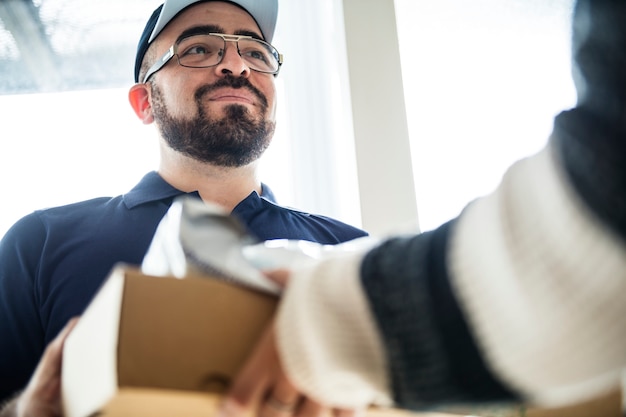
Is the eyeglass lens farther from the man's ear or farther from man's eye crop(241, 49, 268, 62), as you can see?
the man's ear

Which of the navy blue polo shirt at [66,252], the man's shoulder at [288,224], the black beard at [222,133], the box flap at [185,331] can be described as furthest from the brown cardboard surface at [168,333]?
the black beard at [222,133]

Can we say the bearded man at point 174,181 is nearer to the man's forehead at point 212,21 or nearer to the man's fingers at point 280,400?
the man's forehead at point 212,21

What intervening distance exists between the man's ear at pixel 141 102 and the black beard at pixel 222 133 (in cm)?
13

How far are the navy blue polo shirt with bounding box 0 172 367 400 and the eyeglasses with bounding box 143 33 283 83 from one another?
362 mm

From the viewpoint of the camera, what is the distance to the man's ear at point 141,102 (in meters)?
1.58

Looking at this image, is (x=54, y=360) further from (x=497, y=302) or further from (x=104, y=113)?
(x=104, y=113)

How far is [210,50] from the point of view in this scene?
148 centimetres

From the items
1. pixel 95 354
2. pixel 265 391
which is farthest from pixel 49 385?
pixel 265 391

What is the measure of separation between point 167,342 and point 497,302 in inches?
11.2

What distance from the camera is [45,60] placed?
1749 mm

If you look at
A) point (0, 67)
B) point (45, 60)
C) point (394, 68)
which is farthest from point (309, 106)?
point (0, 67)

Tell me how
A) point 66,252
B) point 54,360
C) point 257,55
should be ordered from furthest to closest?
1. point 257,55
2. point 66,252
3. point 54,360

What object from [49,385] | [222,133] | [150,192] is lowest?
[49,385]

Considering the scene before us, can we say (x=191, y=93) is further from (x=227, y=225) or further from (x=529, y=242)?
(x=529, y=242)
